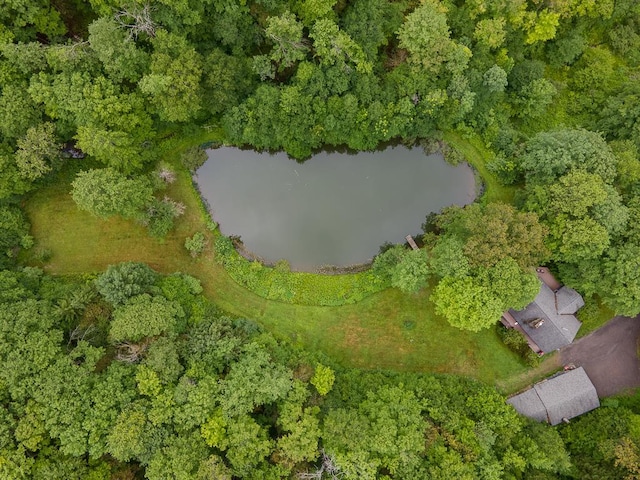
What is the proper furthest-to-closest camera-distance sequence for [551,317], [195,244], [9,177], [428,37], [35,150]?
[195,244]
[551,317]
[428,37]
[9,177]
[35,150]

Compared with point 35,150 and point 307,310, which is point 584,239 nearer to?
point 307,310

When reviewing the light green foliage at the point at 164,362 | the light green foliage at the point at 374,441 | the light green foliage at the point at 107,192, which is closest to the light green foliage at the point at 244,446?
the light green foliage at the point at 374,441

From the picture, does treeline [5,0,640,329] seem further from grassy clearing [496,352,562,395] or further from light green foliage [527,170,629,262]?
grassy clearing [496,352,562,395]

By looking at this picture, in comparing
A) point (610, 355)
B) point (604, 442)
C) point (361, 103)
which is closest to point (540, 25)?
point (361, 103)

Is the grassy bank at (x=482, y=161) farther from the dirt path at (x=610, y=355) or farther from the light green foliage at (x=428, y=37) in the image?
the dirt path at (x=610, y=355)

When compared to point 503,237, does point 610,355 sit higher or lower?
lower
